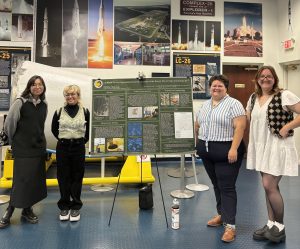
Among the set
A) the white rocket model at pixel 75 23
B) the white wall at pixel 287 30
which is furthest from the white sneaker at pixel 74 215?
A: the white wall at pixel 287 30

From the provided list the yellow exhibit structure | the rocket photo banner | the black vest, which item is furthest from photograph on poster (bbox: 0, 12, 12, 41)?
the black vest

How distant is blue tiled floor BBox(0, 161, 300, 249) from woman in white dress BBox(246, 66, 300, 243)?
47 centimetres

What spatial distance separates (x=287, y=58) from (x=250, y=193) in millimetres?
3484

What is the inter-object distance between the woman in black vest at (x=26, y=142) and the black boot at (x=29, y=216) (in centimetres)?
14

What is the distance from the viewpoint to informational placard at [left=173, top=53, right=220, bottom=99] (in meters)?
6.37

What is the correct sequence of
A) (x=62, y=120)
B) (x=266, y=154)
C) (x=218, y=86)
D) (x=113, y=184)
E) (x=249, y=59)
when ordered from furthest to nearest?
(x=249, y=59)
(x=113, y=184)
(x=62, y=120)
(x=218, y=86)
(x=266, y=154)

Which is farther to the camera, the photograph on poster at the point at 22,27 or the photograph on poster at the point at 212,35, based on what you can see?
the photograph on poster at the point at 212,35

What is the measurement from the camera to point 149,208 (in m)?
3.65

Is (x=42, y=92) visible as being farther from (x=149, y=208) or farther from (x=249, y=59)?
(x=249, y=59)

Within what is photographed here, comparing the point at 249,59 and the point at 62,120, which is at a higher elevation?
the point at 249,59

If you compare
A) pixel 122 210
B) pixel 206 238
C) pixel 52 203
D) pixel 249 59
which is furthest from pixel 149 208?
pixel 249 59

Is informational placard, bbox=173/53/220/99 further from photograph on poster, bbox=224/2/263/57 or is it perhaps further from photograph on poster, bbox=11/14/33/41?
photograph on poster, bbox=11/14/33/41

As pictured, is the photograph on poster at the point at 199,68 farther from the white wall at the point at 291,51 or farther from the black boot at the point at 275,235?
the black boot at the point at 275,235

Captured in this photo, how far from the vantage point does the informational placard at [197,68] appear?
6.37 metres
